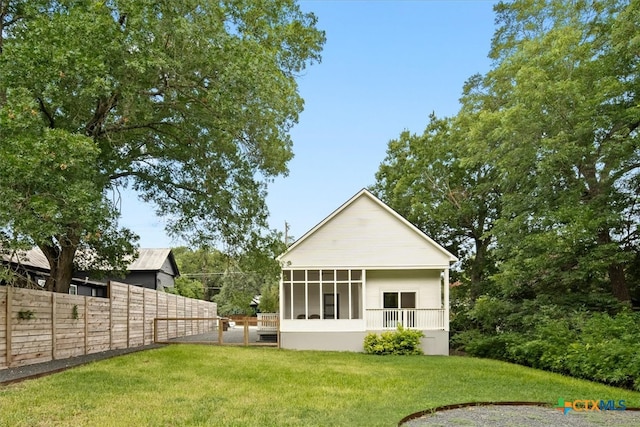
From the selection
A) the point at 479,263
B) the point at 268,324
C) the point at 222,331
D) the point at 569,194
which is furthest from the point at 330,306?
the point at 569,194

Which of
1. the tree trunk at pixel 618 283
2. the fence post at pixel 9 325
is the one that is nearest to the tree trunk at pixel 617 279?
the tree trunk at pixel 618 283

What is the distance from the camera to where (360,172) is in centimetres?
2645

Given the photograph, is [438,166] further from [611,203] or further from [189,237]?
[189,237]

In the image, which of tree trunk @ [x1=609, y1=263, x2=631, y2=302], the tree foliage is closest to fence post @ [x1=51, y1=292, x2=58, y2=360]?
the tree foliage

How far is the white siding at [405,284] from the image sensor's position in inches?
705

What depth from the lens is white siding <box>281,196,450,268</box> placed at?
687 inches

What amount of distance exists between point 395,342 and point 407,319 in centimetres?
105

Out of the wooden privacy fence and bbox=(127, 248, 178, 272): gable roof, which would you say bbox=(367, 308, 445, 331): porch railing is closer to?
the wooden privacy fence

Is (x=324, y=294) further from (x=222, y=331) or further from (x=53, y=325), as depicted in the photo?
(x=53, y=325)

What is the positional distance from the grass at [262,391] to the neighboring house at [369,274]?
10.7 ft

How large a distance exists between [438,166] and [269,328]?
1058cm

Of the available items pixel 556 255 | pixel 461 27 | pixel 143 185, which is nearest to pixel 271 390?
pixel 143 185

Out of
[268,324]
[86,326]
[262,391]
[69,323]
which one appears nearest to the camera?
[262,391]

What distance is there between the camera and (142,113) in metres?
11.7
